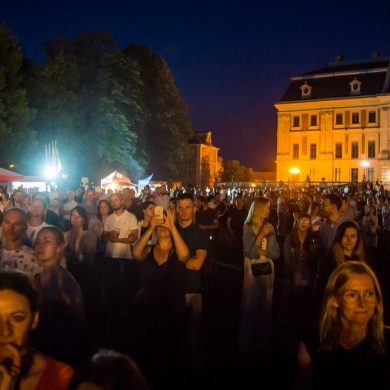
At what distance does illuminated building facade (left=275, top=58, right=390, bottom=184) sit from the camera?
65.8 m

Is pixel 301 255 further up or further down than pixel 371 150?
further down

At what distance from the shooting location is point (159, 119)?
43156 millimetres

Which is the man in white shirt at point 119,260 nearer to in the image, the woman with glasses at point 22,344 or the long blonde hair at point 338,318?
the long blonde hair at point 338,318

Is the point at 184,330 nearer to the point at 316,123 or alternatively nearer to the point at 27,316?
the point at 27,316

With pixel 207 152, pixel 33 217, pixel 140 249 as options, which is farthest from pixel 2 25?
pixel 207 152

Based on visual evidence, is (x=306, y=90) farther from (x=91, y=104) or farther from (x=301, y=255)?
(x=301, y=255)

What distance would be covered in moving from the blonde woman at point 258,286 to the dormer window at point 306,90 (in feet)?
214


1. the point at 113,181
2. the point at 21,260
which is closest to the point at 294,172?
the point at 113,181

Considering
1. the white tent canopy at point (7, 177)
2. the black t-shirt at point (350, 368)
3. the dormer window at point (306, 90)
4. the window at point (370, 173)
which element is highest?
the dormer window at point (306, 90)

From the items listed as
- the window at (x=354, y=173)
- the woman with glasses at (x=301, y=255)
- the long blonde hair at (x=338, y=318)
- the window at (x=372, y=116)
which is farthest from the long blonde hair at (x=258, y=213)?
the window at (x=372, y=116)

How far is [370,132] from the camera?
2630 inches

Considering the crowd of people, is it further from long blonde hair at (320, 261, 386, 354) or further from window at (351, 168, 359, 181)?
window at (351, 168, 359, 181)

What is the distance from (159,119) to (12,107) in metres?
13.5

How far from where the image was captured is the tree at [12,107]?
105 ft
